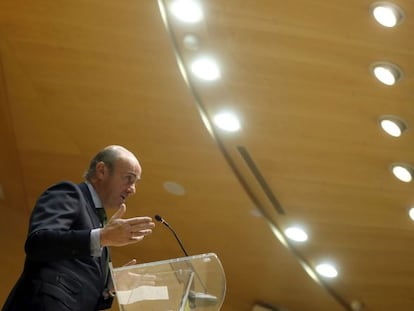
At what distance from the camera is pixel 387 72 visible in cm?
390

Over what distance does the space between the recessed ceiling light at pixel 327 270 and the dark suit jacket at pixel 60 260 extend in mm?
3159

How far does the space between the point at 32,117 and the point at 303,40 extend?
1.84 m

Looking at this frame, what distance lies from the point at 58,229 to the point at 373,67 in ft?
6.76

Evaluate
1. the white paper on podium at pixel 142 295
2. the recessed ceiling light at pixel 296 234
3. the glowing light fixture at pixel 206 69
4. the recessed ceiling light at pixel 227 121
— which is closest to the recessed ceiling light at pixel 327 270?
the recessed ceiling light at pixel 296 234

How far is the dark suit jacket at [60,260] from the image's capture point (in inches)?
90.2

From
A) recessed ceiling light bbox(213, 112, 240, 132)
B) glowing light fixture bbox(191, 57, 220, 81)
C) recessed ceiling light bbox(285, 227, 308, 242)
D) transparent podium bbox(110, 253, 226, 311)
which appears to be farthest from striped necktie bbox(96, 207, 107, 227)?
recessed ceiling light bbox(285, 227, 308, 242)

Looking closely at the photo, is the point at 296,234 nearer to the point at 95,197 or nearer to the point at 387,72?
the point at 387,72

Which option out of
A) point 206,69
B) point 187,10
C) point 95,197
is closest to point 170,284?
point 95,197

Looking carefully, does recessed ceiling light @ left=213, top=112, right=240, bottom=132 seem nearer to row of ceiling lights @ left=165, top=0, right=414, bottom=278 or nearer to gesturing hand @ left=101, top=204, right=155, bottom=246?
row of ceiling lights @ left=165, top=0, right=414, bottom=278

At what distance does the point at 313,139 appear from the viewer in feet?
14.6

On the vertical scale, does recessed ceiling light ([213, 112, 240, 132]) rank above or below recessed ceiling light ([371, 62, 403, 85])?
above

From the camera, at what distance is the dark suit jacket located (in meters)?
2.29

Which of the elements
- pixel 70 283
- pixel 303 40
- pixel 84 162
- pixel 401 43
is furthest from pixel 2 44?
pixel 70 283

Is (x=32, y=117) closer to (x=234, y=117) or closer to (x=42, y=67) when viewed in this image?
(x=42, y=67)
